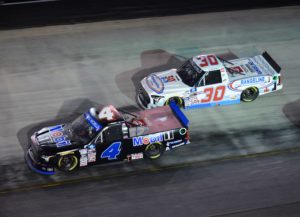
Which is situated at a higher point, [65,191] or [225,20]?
[225,20]

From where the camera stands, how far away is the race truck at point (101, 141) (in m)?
14.1

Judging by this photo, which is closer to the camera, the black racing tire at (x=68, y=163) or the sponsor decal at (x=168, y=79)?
the black racing tire at (x=68, y=163)

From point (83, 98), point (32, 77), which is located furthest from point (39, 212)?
point (32, 77)

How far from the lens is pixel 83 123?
1477 centimetres

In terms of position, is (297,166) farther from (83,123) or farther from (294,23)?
(294,23)

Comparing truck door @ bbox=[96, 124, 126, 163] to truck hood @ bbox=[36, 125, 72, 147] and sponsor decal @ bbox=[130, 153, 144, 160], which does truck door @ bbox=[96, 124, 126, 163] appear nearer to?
sponsor decal @ bbox=[130, 153, 144, 160]

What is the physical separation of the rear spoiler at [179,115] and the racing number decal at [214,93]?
1.58 meters

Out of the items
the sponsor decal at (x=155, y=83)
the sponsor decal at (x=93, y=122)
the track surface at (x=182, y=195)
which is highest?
the sponsor decal at (x=155, y=83)

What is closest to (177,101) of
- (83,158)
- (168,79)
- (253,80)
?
(168,79)

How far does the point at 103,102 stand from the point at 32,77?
11.6 feet

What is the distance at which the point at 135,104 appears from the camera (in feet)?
58.6

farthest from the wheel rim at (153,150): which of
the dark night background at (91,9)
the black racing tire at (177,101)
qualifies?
the dark night background at (91,9)

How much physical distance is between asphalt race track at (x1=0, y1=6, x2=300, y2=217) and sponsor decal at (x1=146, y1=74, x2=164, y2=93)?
3.70 feet

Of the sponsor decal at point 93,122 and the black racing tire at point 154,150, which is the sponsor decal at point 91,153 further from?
the black racing tire at point 154,150
